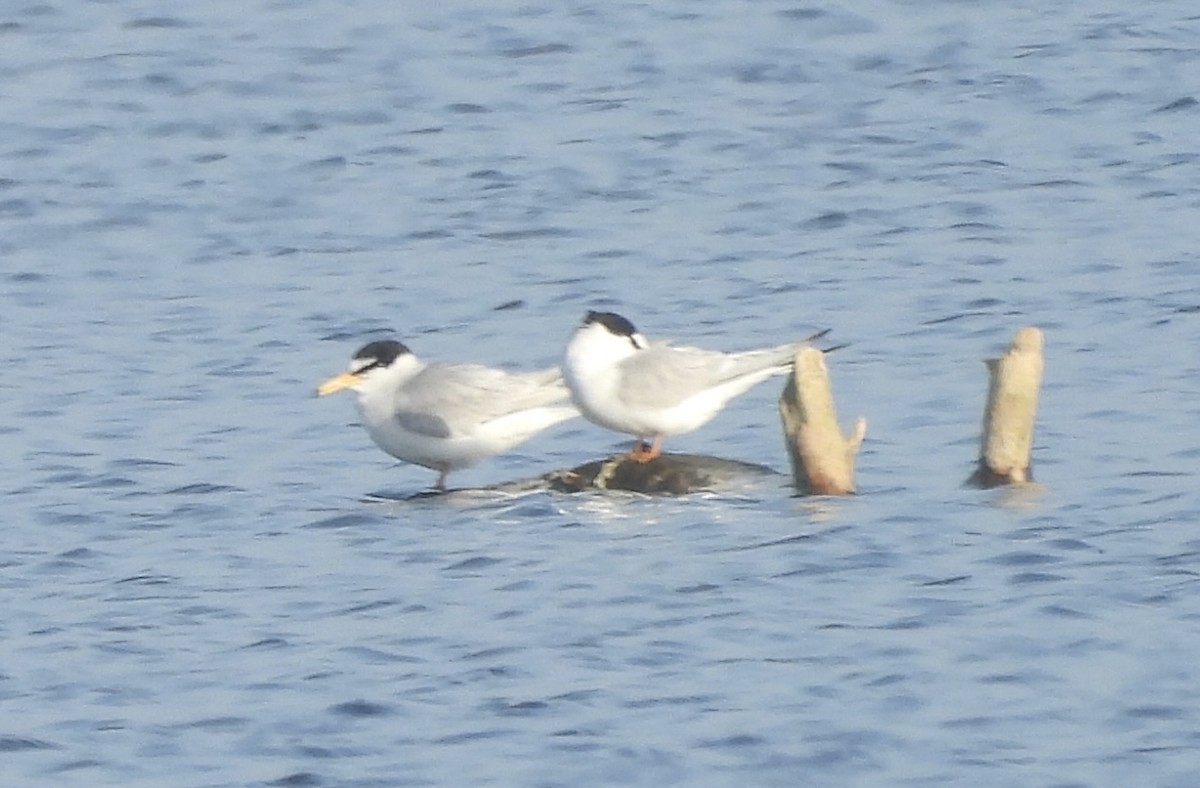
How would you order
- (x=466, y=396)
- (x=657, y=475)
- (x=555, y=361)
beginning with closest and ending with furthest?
(x=657, y=475), (x=466, y=396), (x=555, y=361)

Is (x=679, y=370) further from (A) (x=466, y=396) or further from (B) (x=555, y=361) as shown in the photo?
(B) (x=555, y=361)

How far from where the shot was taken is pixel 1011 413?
13.4 metres

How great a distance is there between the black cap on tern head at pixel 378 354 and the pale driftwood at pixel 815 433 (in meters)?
2.35

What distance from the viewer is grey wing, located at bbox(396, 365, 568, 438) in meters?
14.8

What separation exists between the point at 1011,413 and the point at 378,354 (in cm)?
346

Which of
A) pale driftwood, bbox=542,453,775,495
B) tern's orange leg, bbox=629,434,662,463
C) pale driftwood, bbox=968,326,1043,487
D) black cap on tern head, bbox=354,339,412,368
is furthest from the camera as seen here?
black cap on tern head, bbox=354,339,412,368

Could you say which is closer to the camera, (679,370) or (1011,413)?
(1011,413)

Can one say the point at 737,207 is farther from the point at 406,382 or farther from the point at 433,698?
the point at 433,698

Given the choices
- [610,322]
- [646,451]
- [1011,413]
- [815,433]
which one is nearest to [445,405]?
[610,322]

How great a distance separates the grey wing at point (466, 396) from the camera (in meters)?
14.8

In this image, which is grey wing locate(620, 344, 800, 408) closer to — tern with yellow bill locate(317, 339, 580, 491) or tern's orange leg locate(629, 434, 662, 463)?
tern's orange leg locate(629, 434, 662, 463)

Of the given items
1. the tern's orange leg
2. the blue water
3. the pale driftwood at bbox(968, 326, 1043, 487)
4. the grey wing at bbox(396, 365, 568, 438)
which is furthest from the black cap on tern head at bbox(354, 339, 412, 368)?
the pale driftwood at bbox(968, 326, 1043, 487)

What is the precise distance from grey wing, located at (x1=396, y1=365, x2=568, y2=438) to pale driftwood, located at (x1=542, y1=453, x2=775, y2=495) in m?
0.47

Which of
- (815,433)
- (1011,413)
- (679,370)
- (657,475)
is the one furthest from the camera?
(679,370)
